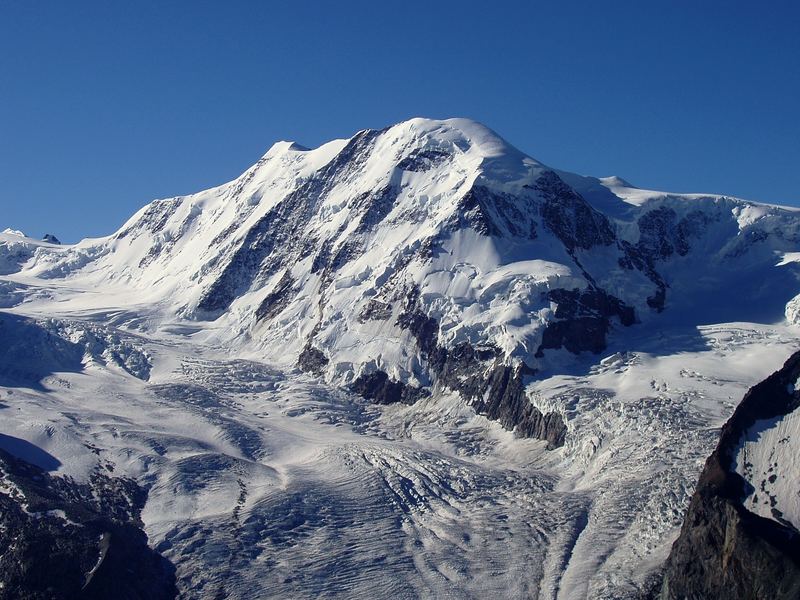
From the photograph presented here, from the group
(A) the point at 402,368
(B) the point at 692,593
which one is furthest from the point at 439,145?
(B) the point at 692,593

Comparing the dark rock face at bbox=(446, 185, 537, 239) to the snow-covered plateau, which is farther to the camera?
the dark rock face at bbox=(446, 185, 537, 239)

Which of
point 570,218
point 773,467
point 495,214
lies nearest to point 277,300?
point 495,214

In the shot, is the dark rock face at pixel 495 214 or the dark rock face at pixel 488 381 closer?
the dark rock face at pixel 488 381

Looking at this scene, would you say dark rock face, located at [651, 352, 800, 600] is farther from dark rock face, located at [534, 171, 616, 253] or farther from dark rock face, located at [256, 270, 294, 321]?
dark rock face, located at [256, 270, 294, 321]

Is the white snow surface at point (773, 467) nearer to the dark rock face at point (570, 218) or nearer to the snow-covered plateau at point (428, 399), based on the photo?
the snow-covered plateau at point (428, 399)

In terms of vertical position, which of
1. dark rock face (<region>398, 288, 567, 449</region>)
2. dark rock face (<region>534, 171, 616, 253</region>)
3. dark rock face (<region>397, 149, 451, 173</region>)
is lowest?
dark rock face (<region>398, 288, 567, 449</region>)

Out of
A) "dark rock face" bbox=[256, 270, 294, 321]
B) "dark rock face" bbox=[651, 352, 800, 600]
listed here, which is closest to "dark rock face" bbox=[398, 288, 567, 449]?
"dark rock face" bbox=[651, 352, 800, 600]

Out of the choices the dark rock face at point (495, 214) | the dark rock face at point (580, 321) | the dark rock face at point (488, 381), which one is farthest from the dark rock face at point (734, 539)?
the dark rock face at point (495, 214)
